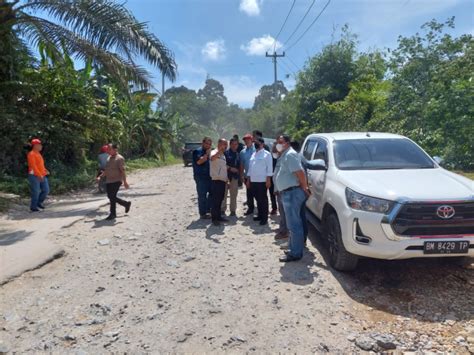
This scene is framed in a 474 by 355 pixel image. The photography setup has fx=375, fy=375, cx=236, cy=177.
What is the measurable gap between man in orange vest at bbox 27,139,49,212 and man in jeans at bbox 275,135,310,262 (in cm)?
605

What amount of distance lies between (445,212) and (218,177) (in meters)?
4.04

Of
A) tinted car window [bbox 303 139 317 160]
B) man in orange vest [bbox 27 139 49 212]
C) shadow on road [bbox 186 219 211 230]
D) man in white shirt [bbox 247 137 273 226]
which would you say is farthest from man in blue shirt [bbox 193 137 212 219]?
man in orange vest [bbox 27 139 49 212]

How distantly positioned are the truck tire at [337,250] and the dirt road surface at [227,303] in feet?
0.49

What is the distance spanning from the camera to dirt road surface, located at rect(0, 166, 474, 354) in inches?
124

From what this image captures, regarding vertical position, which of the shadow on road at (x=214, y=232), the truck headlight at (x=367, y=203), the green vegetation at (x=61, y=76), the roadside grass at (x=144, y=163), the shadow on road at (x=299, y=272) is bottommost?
the shadow on road at (x=299, y=272)

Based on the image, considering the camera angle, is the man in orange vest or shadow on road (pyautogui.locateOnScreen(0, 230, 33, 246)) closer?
shadow on road (pyautogui.locateOnScreen(0, 230, 33, 246))

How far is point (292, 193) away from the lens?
4.97 m

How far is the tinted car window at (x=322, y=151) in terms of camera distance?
5684mm

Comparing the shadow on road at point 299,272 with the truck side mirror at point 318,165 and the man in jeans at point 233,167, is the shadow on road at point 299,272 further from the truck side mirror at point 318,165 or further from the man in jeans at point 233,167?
the man in jeans at point 233,167

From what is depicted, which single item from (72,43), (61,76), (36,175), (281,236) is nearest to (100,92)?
(61,76)

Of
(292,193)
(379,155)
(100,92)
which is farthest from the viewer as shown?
(100,92)

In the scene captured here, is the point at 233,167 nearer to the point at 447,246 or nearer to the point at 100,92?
the point at 447,246

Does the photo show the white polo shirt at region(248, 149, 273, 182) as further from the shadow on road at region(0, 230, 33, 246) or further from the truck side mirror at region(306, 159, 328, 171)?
the shadow on road at region(0, 230, 33, 246)

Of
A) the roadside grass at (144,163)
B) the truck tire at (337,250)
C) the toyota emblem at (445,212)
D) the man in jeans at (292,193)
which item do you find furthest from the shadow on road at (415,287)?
the roadside grass at (144,163)
